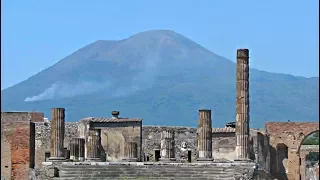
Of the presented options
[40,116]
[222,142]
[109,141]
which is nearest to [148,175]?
[109,141]

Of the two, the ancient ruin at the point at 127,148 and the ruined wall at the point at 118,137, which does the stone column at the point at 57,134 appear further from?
the ruined wall at the point at 118,137

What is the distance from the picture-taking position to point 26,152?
Answer: 41094 millimetres

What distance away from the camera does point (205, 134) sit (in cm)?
3853

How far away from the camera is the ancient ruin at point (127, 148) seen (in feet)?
116

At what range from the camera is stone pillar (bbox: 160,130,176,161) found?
127 ft

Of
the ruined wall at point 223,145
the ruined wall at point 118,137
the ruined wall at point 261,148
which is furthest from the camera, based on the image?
the ruined wall at point 261,148

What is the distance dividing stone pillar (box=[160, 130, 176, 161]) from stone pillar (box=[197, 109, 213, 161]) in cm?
118

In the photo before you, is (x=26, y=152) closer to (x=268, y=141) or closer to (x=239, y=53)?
(x=239, y=53)

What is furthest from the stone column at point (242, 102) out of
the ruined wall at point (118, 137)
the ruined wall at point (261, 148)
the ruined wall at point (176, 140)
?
the ruined wall at point (261, 148)

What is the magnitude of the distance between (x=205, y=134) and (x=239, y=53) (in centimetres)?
328

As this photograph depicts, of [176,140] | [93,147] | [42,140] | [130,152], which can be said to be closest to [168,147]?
[130,152]

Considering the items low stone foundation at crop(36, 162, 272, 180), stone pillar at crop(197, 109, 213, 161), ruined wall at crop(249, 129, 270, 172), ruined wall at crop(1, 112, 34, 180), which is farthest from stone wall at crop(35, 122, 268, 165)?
low stone foundation at crop(36, 162, 272, 180)

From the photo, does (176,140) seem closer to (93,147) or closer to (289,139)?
(93,147)

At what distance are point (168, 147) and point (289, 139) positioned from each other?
1815cm
